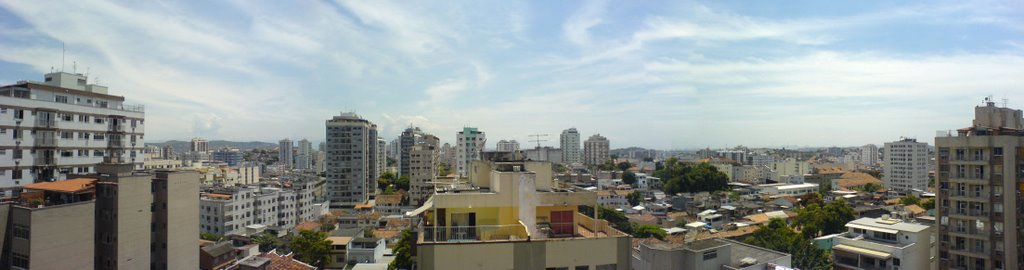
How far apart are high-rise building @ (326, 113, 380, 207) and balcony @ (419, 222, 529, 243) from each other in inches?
2095

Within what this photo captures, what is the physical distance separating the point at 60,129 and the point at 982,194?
121 ft

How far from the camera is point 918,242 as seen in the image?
2075 cm

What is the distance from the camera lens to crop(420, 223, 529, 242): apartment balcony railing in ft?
30.5

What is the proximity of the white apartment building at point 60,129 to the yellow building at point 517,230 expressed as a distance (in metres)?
19.4

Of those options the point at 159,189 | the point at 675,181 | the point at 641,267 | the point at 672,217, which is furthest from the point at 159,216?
the point at 675,181

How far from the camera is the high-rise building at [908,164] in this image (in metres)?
72.2

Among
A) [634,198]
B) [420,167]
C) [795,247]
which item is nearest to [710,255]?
[795,247]

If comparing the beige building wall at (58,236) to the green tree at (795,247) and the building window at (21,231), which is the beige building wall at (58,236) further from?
the green tree at (795,247)

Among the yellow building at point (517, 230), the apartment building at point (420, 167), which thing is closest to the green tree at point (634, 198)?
the apartment building at point (420, 167)

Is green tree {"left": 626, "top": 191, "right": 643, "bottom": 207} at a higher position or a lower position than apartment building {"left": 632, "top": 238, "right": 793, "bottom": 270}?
lower

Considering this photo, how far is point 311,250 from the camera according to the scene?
27297 millimetres

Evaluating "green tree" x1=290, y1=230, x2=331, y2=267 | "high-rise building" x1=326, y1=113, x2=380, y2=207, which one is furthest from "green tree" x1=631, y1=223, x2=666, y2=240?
"high-rise building" x1=326, y1=113, x2=380, y2=207

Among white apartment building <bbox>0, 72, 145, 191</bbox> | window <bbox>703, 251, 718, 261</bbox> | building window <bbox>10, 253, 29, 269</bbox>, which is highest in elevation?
white apartment building <bbox>0, 72, 145, 191</bbox>

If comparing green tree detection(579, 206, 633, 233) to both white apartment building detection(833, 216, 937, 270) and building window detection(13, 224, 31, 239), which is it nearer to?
white apartment building detection(833, 216, 937, 270)
